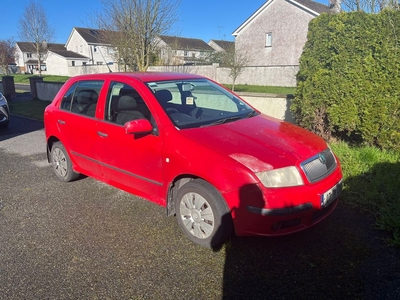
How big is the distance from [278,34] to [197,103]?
2950cm

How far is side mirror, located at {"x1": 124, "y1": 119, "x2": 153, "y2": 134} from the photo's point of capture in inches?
132

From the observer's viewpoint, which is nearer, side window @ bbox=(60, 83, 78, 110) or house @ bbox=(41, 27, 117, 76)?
side window @ bbox=(60, 83, 78, 110)

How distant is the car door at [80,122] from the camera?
4297mm

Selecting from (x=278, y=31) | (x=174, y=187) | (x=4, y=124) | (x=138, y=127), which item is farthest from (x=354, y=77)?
(x=278, y=31)

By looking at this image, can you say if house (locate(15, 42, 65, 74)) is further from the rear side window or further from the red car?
the red car

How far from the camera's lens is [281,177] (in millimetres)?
2879

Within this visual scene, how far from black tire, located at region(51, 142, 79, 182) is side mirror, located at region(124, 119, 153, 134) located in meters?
1.97

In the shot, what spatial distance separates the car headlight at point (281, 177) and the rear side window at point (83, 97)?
2.52 metres

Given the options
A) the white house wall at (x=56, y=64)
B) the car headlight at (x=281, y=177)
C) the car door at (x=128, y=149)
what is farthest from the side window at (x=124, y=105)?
the white house wall at (x=56, y=64)

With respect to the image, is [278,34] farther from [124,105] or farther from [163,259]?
[163,259]

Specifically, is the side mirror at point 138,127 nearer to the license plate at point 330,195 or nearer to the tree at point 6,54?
the license plate at point 330,195

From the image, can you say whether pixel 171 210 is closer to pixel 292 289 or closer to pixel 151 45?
pixel 292 289

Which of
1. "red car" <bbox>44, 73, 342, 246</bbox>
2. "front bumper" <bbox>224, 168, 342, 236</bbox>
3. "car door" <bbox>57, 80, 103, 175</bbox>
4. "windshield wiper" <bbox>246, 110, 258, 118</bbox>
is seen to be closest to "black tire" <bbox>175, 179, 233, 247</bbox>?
"red car" <bbox>44, 73, 342, 246</bbox>

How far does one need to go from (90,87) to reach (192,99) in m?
1.45
